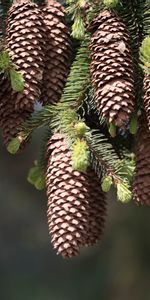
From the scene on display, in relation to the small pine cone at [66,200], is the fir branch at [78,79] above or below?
above

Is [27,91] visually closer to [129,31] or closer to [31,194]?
[129,31]

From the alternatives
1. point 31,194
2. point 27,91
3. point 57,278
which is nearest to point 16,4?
point 27,91

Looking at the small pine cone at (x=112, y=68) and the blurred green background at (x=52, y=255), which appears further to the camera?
the blurred green background at (x=52, y=255)

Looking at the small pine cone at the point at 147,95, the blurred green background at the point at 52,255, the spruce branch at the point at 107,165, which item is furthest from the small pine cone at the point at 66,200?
the blurred green background at the point at 52,255

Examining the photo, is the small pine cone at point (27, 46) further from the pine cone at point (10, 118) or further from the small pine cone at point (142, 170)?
the small pine cone at point (142, 170)

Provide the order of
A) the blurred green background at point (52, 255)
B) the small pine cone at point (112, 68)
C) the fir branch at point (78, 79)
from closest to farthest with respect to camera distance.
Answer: the small pine cone at point (112, 68)
the fir branch at point (78, 79)
the blurred green background at point (52, 255)

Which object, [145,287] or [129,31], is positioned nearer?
[129,31]
